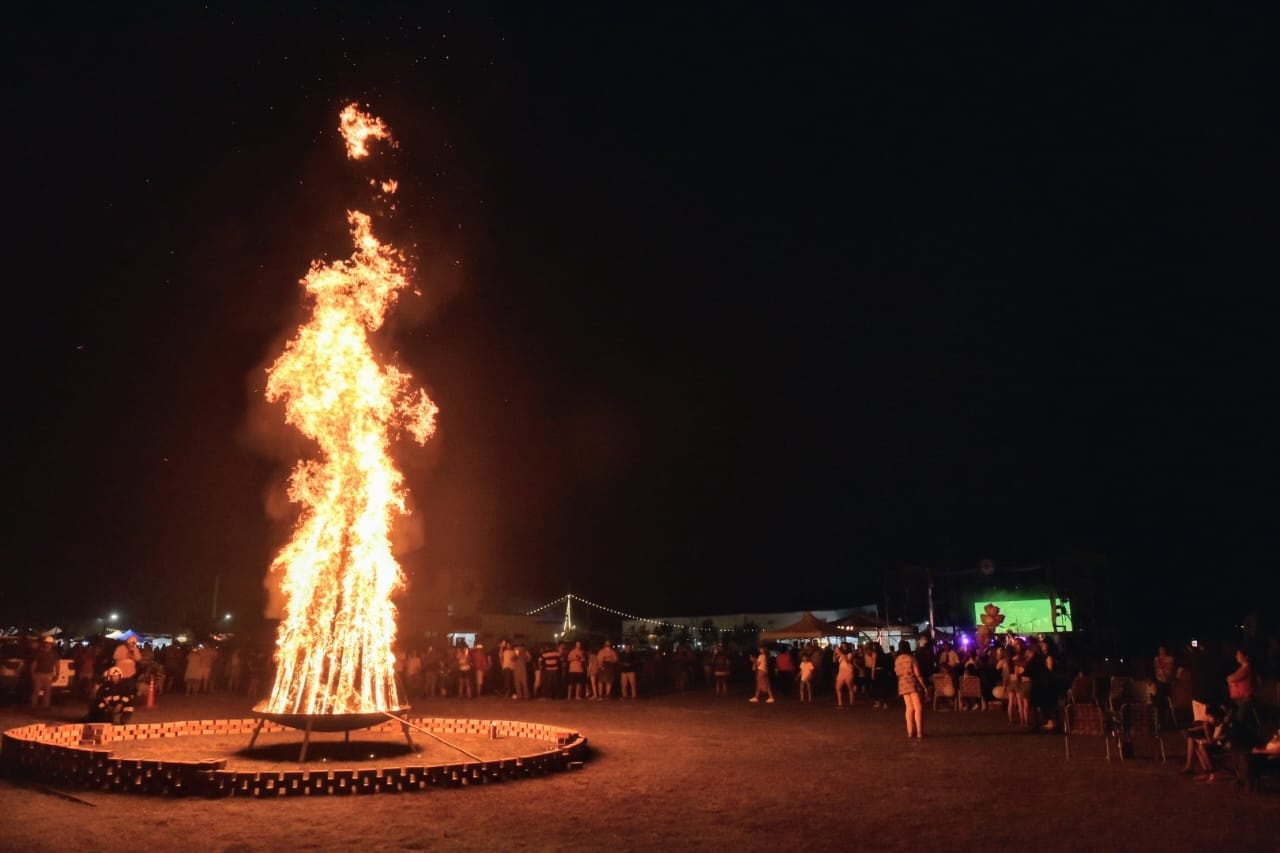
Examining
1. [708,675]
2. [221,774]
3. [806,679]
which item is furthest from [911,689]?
[708,675]

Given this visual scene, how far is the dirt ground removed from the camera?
802cm

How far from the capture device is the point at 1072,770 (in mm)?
11984

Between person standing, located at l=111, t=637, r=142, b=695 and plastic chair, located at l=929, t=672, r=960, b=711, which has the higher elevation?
person standing, located at l=111, t=637, r=142, b=695

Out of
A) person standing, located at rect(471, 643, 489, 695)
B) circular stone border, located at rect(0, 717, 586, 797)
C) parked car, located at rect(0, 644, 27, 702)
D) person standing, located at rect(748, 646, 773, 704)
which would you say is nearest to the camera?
circular stone border, located at rect(0, 717, 586, 797)

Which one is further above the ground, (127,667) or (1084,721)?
(127,667)

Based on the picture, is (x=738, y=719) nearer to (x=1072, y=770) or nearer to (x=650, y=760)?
(x=650, y=760)

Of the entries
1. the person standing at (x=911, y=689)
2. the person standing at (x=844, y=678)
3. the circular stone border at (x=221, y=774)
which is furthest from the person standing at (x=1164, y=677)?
the circular stone border at (x=221, y=774)

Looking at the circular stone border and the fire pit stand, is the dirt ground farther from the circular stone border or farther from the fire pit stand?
the fire pit stand

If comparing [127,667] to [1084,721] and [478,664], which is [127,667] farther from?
[1084,721]

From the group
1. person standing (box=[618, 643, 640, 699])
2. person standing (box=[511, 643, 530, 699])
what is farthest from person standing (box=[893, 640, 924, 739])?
person standing (box=[511, 643, 530, 699])

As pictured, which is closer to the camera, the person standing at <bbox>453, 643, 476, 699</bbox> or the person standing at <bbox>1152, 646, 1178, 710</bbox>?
the person standing at <bbox>1152, 646, 1178, 710</bbox>

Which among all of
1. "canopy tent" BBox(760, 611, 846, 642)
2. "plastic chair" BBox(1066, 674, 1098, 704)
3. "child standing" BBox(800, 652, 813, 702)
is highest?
"canopy tent" BBox(760, 611, 846, 642)

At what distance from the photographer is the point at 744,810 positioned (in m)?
9.48

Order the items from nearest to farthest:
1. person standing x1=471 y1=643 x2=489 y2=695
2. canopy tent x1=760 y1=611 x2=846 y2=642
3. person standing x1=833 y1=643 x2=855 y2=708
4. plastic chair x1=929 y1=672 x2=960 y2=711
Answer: plastic chair x1=929 y1=672 x2=960 y2=711, person standing x1=833 y1=643 x2=855 y2=708, person standing x1=471 y1=643 x2=489 y2=695, canopy tent x1=760 y1=611 x2=846 y2=642
